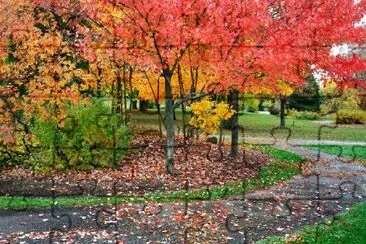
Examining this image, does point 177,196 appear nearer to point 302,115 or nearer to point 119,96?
point 119,96

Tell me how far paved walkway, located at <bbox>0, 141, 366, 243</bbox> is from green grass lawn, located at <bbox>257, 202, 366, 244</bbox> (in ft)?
1.40

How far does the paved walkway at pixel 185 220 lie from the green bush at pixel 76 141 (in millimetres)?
5040

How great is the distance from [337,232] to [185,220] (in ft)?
10.1

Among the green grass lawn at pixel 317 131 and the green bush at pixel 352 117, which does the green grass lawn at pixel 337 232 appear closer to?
the green grass lawn at pixel 317 131

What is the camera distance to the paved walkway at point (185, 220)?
401 inches

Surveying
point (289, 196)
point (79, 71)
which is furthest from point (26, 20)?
point (289, 196)

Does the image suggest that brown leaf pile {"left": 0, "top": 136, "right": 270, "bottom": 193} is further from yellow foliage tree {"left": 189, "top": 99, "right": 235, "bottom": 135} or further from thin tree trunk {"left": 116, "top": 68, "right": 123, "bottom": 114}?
thin tree trunk {"left": 116, "top": 68, "right": 123, "bottom": 114}

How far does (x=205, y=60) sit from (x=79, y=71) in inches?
204

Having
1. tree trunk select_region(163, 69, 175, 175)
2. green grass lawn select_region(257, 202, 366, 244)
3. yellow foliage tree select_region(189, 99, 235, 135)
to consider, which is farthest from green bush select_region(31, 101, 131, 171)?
green grass lawn select_region(257, 202, 366, 244)

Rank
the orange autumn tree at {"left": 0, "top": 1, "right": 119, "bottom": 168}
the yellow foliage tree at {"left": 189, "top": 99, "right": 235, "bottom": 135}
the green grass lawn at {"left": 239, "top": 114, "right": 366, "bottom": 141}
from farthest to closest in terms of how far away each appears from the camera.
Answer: the green grass lawn at {"left": 239, "top": 114, "right": 366, "bottom": 141} → the yellow foliage tree at {"left": 189, "top": 99, "right": 235, "bottom": 135} → the orange autumn tree at {"left": 0, "top": 1, "right": 119, "bottom": 168}

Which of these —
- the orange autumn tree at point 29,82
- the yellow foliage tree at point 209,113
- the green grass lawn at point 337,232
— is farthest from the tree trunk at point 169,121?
the green grass lawn at point 337,232

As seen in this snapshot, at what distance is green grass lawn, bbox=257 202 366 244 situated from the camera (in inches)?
393

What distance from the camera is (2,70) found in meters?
16.5

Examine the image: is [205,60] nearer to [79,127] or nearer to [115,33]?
[115,33]
